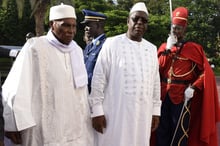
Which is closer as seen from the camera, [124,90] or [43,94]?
[43,94]

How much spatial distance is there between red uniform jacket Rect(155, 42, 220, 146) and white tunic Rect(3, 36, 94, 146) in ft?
7.21

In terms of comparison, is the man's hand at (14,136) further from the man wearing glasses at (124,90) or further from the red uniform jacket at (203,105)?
the red uniform jacket at (203,105)

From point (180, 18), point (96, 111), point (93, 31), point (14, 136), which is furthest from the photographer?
point (180, 18)

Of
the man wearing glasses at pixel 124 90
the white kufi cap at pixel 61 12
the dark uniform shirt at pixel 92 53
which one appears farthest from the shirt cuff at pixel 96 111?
the white kufi cap at pixel 61 12

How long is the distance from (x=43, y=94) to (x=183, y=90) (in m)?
2.33

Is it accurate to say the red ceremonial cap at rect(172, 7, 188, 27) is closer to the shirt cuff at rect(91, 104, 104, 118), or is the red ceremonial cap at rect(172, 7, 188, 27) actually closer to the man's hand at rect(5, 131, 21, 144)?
the shirt cuff at rect(91, 104, 104, 118)

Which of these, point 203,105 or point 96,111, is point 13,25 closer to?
point 203,105

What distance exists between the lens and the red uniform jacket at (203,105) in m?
5.39

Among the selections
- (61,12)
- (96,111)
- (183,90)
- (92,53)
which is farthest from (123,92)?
(183,90)

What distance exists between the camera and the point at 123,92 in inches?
168

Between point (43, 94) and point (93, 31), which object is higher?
point (93, 31)

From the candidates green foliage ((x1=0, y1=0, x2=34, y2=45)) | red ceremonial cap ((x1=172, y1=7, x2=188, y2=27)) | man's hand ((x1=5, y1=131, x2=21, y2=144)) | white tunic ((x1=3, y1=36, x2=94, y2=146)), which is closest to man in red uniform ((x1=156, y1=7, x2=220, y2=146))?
red ceremonial cap ((x1=172, y1=7, x2=188, y2=27))

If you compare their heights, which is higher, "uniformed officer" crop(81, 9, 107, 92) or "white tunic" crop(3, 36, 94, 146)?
"uniformed officer" crop(81, 9, 107, 92)

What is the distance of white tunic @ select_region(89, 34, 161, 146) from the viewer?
427cm
